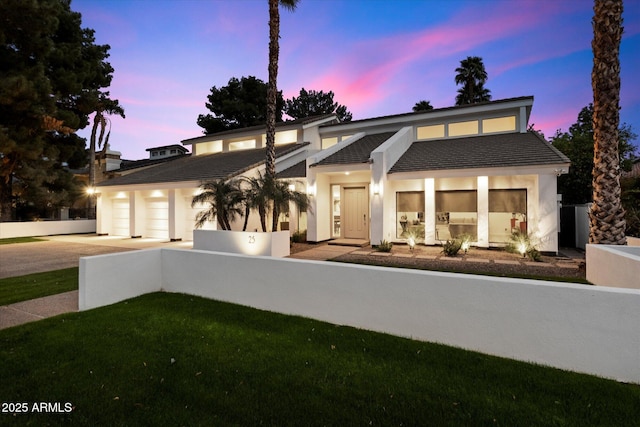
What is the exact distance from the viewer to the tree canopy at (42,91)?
17.3 meters

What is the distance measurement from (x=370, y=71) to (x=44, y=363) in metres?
24.1

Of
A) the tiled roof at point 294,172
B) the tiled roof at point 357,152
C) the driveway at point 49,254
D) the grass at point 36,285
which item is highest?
the tiled roof at point 357,152

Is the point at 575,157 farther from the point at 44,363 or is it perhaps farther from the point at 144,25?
the point at 144,25

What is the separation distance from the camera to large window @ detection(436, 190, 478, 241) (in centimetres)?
1327

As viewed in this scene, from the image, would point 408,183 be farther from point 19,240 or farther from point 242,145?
point 19,240

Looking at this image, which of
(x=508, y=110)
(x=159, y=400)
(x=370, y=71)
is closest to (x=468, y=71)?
(x=370, y=71)

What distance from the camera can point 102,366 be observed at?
369 cm

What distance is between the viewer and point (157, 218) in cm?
1759

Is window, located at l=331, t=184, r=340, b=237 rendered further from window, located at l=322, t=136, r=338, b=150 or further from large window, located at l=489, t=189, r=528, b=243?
large window, located at l=489, t=189, r=528, b=243

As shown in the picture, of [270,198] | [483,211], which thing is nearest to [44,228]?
[270,198]

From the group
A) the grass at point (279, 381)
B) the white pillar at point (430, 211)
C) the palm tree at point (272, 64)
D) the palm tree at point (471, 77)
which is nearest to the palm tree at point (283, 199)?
the palm tree at point (272, 64)

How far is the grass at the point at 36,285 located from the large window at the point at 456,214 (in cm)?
1360

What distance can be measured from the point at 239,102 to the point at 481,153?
3008 centimetres

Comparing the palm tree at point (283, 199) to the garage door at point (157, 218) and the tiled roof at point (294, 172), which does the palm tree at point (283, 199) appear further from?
the garage door at point (157, 218)
